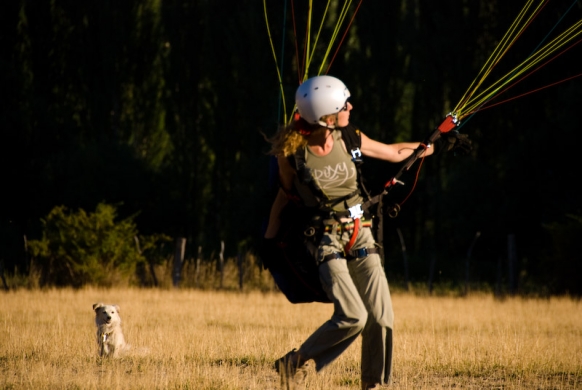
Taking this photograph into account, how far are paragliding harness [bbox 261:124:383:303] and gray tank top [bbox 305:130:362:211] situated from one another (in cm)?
3

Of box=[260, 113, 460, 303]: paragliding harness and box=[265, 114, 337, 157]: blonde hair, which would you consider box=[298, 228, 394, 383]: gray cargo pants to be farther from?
box=[265, 114, 337, 157]: blonde hair

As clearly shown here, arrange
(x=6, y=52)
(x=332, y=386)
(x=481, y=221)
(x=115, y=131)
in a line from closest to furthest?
(x=332, y=386) < (x=481, y=221) < (x=6, y=52) < (x=115, y=131)

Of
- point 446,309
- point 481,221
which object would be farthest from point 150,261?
point 481,221

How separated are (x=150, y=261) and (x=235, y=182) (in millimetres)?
12788

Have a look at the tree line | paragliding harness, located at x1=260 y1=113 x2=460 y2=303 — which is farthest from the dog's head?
the tree line

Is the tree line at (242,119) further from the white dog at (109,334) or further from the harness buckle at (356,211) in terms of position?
the harness buckle at (356,211)

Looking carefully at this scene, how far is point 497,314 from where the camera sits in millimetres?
16078

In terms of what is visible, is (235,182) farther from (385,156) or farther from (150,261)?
(385,156)

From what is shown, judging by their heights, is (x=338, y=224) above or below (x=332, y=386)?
above

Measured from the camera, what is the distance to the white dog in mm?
9336

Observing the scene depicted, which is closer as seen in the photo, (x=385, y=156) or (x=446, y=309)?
(x=385, y=156)

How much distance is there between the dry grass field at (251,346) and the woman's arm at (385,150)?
185 centimetres

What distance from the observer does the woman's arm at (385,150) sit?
7020mm

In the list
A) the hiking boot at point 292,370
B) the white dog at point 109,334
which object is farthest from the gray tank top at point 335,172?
the white dog at point 109,334
